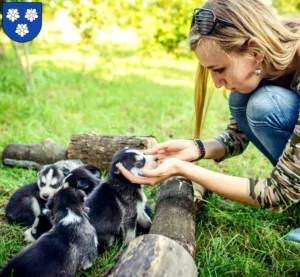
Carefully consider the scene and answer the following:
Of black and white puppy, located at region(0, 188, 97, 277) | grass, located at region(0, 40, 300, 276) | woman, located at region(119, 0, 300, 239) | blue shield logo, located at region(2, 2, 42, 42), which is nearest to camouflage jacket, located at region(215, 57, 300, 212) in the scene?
woman, located at region(119, 0, 300, 239)

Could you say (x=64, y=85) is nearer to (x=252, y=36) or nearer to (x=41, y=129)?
(x=41, y=129)

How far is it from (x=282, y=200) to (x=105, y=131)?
3.70 meters

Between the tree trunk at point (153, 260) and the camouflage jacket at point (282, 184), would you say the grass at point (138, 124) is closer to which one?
the camouflage jacket at point (282, 184)

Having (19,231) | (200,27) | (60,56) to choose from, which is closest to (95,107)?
(19,231)

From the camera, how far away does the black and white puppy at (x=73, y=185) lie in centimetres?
296

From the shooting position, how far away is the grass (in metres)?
2.93

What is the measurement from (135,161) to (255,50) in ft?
4.04

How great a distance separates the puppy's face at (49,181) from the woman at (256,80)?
0.73 metres

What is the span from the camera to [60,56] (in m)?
13.1

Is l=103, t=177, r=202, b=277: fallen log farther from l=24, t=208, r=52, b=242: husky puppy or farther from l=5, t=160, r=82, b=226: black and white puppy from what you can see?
l=5, t=160, r=82, b=226: black and white puppy

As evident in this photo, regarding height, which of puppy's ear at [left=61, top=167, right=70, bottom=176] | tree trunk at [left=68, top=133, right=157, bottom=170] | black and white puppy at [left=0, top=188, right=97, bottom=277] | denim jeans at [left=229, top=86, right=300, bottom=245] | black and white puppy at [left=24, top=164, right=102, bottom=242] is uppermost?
denim jeans at [left=229, top=86, right=300, bottom=245]

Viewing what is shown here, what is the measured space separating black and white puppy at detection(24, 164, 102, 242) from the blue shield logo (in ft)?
4.68

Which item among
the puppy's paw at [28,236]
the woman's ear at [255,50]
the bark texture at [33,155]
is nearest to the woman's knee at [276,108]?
the woman's ear at [255,50]

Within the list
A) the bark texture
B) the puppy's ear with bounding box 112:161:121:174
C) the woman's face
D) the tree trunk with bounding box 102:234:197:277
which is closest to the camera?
the tree trunk with bounding box 102:234:197:277
